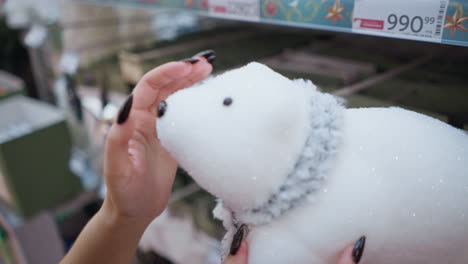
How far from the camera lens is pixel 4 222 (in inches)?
50.4

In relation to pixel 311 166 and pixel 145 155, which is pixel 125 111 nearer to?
pixel 145 155

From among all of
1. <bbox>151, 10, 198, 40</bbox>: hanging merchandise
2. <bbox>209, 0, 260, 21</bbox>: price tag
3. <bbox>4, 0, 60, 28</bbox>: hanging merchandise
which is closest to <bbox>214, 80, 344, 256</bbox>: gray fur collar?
<bbox>209, 0, 260, 21</bbox>: price tag

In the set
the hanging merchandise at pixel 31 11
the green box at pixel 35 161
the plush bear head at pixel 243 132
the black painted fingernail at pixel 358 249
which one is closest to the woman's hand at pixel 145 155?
the plush bear head at pixel 243 132

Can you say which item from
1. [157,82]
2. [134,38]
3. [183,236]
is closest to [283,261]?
[157,82]

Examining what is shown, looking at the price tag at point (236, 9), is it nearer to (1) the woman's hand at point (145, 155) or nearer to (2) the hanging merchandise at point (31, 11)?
(1) the woman's hand at point (145, 155)

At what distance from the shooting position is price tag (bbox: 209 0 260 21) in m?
0.67

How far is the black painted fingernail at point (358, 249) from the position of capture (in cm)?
42

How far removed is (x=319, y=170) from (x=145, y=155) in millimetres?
280

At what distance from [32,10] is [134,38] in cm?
41

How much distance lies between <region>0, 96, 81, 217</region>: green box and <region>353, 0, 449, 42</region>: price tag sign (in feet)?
3.81

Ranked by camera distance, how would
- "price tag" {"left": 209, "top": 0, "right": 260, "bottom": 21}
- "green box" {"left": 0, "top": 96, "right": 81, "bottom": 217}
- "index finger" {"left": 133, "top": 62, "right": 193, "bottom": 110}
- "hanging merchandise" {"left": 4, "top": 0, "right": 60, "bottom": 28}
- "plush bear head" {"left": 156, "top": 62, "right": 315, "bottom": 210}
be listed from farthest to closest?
"hanging merchandise" {"left": 4, "top": 0, "right": 60, "bottom": 28}
"green box" {"left": 0, "top": 96, "right": 81, "bottom": 217}
"price tag" {"left": 209, "top": 0, "right": 260, "bottom": 21}
"index finger" {"left": 133, "top": 62, "right": 193, "bottom": 110}
"plush bear head" {"left": 156, "top": 62, "right": 315, "bottom": 210}

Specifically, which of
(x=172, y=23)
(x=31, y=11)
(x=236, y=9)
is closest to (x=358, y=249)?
(x=236, y=9)

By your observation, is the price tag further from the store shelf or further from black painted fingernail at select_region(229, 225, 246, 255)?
black painted fingernail at select_region(229, 225, 246, 255)

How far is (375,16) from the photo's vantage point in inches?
20.2
